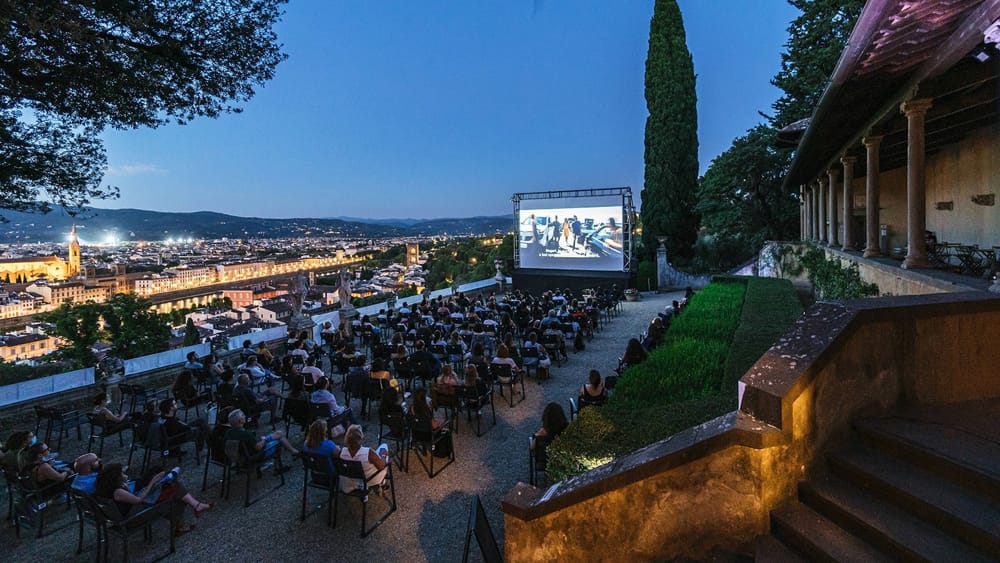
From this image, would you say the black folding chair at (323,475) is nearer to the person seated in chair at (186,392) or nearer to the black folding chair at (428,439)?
the black folding chair at (428,439)

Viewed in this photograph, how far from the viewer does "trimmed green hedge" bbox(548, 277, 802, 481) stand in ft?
12.4

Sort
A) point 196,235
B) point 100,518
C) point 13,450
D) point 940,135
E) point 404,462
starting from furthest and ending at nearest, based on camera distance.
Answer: point 196,235
point 940,135
point 404,462
point 13,450
point 100,518

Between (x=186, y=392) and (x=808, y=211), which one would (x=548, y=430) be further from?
(x=808, y=211)

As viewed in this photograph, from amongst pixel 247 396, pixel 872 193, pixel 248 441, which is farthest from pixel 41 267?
pixel 872 193

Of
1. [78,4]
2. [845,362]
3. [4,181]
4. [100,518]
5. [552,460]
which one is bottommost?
[100,518]

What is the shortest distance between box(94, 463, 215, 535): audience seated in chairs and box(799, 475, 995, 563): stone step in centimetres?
519

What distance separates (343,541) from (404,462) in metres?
1.71

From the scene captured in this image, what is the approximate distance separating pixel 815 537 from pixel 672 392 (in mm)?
2332

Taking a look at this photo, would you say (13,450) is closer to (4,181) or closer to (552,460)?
(4,181)

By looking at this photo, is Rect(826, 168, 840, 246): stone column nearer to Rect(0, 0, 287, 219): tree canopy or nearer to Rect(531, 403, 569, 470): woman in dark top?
Rect(531, 403, 569, 470): woman in dark top

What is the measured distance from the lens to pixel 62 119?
724 centimetres

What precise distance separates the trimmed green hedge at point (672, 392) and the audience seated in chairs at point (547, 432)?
670 mm

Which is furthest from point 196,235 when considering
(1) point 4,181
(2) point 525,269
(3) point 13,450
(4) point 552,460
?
(4) point 552,460

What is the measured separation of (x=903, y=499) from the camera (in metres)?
2.50
